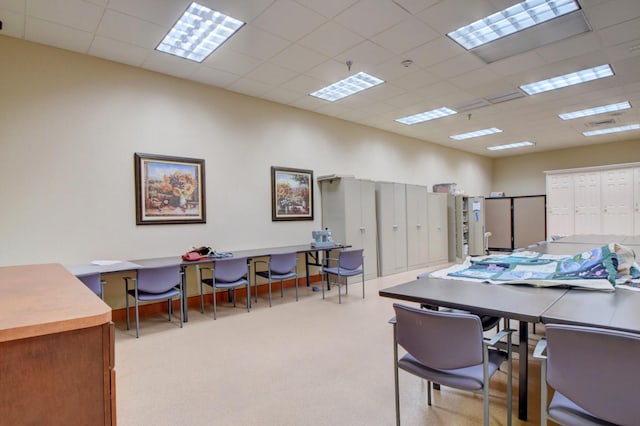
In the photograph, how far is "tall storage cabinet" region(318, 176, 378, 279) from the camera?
6133mm

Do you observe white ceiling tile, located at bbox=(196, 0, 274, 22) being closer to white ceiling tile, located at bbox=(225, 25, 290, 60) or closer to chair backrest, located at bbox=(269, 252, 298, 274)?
white ceiling tile, located at bbox=(225, 25, 290, 60)

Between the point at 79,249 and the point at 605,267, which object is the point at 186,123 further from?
the point at 605,267

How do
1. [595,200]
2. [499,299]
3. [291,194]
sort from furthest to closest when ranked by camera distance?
1. [595,200]
2. [291,194]
3. [499,299]

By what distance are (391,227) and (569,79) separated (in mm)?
3775

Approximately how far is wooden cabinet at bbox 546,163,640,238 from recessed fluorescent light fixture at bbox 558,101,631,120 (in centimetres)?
330

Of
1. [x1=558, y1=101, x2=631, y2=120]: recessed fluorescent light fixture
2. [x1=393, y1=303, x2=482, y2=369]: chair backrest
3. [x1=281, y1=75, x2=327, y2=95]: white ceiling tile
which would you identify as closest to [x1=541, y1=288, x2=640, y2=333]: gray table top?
[x1=393, y1=303, x2=482, y2=369]: chair backrest

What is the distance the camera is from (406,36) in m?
3.75

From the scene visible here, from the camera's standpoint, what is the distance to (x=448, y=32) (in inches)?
145

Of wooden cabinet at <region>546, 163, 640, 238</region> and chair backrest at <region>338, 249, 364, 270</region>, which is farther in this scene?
wooden cabinet at <region>546, 163, 640, 238</region>

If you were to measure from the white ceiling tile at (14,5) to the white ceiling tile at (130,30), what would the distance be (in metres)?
0.59

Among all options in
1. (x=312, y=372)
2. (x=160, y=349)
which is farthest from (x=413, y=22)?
(x=160, y=349)

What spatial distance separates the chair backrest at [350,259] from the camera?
16.5 ft

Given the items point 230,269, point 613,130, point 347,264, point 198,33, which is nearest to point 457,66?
point 347,264

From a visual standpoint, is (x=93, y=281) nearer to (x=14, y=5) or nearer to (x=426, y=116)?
(x=14, y=5)
